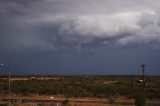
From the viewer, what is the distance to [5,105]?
53656 mm

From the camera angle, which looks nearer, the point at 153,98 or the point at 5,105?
the point at 5,105

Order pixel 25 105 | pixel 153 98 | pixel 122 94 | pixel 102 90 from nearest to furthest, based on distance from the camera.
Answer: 1. pixel 25 105
2. pixel 153 98
3. pixel 122 94
4. pixel 102 90

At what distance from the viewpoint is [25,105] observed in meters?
54.6

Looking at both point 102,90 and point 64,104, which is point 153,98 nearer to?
point 102,90

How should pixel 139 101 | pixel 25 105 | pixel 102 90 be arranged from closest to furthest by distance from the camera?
pixel 139 101 → pixel 25 105 → pixel 102 90

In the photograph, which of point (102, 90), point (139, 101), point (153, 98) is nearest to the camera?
point (139, 101)

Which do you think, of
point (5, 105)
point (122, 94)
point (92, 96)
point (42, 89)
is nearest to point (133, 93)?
point (122, 94)

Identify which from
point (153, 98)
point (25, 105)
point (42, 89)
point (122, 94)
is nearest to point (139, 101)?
point (25, 105)

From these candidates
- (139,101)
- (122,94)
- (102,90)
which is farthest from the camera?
(102,90)

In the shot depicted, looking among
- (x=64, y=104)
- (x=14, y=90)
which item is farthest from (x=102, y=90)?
(x=64, y=104)

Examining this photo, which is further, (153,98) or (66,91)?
(66,91)

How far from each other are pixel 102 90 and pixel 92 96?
10.2 m

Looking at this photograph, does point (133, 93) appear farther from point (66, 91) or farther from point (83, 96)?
point (66, 91)

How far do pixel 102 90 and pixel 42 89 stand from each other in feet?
58.7
